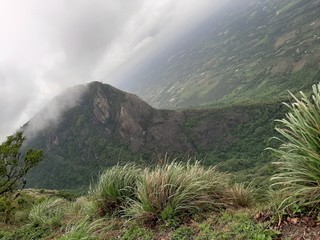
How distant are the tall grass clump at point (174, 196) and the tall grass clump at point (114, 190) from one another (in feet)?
2.40

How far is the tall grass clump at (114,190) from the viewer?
294 inches

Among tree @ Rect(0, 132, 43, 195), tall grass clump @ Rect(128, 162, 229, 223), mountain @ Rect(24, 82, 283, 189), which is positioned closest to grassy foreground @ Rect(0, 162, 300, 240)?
tall grass clump @ Rect(128, 162, 229, 223)

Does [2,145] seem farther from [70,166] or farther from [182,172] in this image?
[70,166]

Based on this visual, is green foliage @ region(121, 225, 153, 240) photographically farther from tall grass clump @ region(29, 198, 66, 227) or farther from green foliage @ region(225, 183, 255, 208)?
tall grass clump @ region(29, 198, 66, 227)

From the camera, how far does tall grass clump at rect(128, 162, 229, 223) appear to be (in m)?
6.22

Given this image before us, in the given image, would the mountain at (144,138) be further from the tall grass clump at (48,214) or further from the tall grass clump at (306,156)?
the tall grass clump at (306,156)

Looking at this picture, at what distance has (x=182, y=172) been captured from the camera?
6.92 meters

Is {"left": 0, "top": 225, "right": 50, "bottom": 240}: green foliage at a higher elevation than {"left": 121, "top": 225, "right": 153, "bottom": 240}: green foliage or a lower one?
higher

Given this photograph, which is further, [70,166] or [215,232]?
[70,166]

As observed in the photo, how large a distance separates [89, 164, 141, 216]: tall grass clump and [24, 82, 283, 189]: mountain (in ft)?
402

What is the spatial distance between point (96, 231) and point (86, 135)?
190m

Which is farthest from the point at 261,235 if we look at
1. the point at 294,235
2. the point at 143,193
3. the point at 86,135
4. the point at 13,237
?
the point at 86,135

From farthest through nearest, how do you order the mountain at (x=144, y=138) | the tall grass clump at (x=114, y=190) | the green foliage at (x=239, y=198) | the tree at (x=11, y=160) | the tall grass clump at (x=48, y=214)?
the mountain at (x=144, y=138)
the tree at (x=11, y=160)
the tall grass clump at (x=48, y=214)
the tall grass clump at (x=114, y=190)
the green foliage at (x=239, y=198)

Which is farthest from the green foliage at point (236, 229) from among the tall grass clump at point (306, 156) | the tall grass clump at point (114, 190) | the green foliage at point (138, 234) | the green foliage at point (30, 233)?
the green foliage at point (30, 233)
